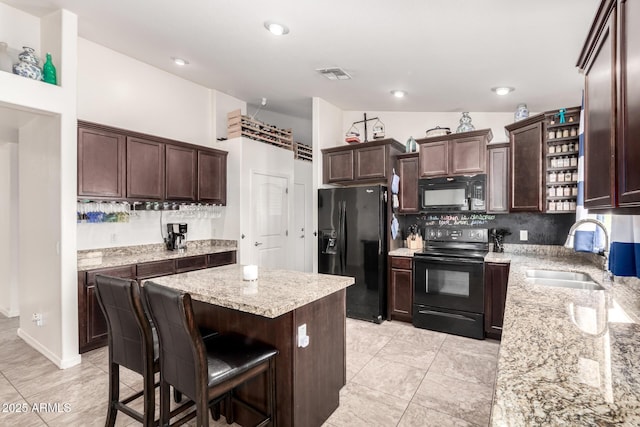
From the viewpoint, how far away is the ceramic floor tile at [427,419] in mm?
2055

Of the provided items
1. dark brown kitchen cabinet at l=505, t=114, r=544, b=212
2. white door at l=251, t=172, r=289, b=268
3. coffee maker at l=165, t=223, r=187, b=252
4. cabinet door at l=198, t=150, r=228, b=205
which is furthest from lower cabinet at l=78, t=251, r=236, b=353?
dark brown kitchen cabinet at l=505, t=114, r=544, b=212

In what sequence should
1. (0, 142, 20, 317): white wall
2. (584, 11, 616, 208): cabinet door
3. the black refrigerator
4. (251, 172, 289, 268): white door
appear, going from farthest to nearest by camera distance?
(251, 172, 289, 268): white door
(0, 142, 20, 317): white wall
the black refrigerator
(584, 11, 616, 208): cabinet door

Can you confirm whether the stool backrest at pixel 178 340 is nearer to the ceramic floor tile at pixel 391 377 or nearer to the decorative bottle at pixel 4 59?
the ceramic floor tile at pixel 391 377

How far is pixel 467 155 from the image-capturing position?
3734 mm

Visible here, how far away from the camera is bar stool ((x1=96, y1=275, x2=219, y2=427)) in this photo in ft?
5.45

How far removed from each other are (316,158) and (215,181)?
1430mm

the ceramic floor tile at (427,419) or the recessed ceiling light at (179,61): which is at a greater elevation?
the recessed ceiling light at (179,61)

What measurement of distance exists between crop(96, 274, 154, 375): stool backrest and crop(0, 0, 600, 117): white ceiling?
7.10 ft

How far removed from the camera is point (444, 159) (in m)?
3.88

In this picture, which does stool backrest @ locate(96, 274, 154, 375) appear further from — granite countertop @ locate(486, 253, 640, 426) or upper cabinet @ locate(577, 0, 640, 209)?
upper cabinet @ locate(577, 0, 640, 209)

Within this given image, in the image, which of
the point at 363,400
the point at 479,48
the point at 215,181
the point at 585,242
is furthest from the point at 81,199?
the point at 585,242

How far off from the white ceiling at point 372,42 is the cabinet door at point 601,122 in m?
0.95

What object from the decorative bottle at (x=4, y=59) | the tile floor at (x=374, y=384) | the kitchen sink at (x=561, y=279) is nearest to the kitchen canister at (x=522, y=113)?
the kitchen sink at (x=561, y=279)

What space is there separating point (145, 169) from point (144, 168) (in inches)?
0.6
